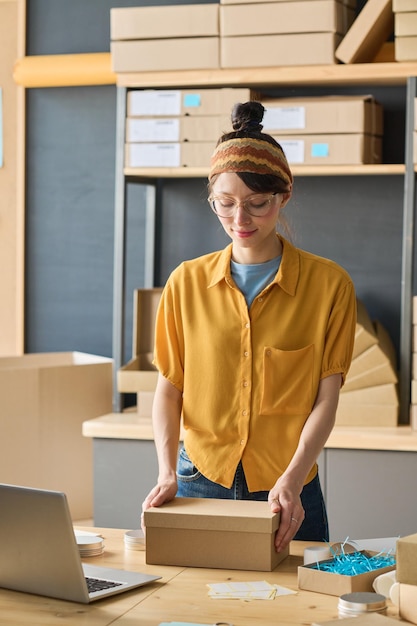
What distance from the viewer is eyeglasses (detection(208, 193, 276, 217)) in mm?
2096

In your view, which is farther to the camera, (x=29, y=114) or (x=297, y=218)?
(x=29, y=114)

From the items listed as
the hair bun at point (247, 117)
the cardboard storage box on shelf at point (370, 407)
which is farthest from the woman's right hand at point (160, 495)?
the cardboard storage box on shelf at point (370, 407)

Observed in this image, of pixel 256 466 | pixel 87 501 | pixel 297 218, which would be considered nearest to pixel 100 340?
pixel 87 501

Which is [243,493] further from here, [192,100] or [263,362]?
[192,100]

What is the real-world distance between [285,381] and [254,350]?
0.33 ft

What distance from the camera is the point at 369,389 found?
341 cm

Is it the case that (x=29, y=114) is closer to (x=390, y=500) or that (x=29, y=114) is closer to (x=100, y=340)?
(x=100, y=340)

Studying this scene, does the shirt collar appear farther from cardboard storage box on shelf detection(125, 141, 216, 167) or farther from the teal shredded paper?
cardboard storage box on shelf detection(125, 141, 216, 167)

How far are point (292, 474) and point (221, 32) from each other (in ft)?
6.61

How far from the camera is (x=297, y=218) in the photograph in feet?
12.9

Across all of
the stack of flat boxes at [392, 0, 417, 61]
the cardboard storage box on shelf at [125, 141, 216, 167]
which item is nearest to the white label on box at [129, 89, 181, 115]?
the cardboard storage box on shelf at [125, 141, 216, 167]

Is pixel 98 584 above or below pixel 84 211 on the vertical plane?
below

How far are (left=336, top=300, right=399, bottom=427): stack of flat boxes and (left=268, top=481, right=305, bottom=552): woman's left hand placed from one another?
1.46 m

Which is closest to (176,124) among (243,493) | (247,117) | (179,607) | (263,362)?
(247,117)
